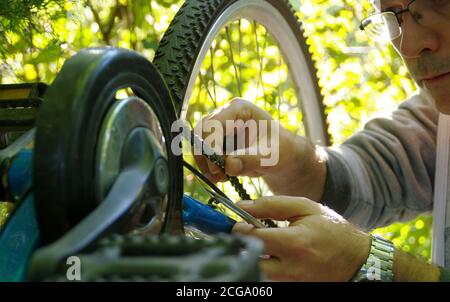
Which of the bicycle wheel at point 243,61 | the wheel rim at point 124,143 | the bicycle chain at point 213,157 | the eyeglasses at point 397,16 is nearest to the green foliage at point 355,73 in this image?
the bicycle wheel at point 243,61

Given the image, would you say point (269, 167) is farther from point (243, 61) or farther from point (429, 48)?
point (243, 61)

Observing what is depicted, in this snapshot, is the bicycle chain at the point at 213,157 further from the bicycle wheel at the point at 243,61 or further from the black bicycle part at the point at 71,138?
the black bicycle part at the point at 71,138

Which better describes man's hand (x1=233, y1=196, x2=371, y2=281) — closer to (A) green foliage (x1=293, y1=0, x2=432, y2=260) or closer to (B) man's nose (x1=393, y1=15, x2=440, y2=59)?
(B) man's nose (x1=393, y1=15, x2=440, y2=59)

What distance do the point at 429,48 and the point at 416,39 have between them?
0.03 meters

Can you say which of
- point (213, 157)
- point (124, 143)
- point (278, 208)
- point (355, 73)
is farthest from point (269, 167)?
point (355, 73)

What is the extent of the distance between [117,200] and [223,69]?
1.21 m

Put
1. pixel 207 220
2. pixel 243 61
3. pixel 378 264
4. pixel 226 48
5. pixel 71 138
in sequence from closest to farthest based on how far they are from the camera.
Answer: pixel 71 138, pixel 207 220, pixel 378 264, pixel 226 48, pixel 243 61

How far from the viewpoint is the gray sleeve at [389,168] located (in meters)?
1.49

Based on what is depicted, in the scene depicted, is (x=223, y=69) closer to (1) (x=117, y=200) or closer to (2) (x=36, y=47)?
(2) (x=36, y=47)

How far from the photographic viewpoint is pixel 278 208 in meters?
0.80

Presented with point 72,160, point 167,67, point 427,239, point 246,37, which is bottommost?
point 427,239

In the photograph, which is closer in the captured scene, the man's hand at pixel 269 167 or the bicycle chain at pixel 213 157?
the bicycle chain at pixel 213 157

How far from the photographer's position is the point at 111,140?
541 mm
